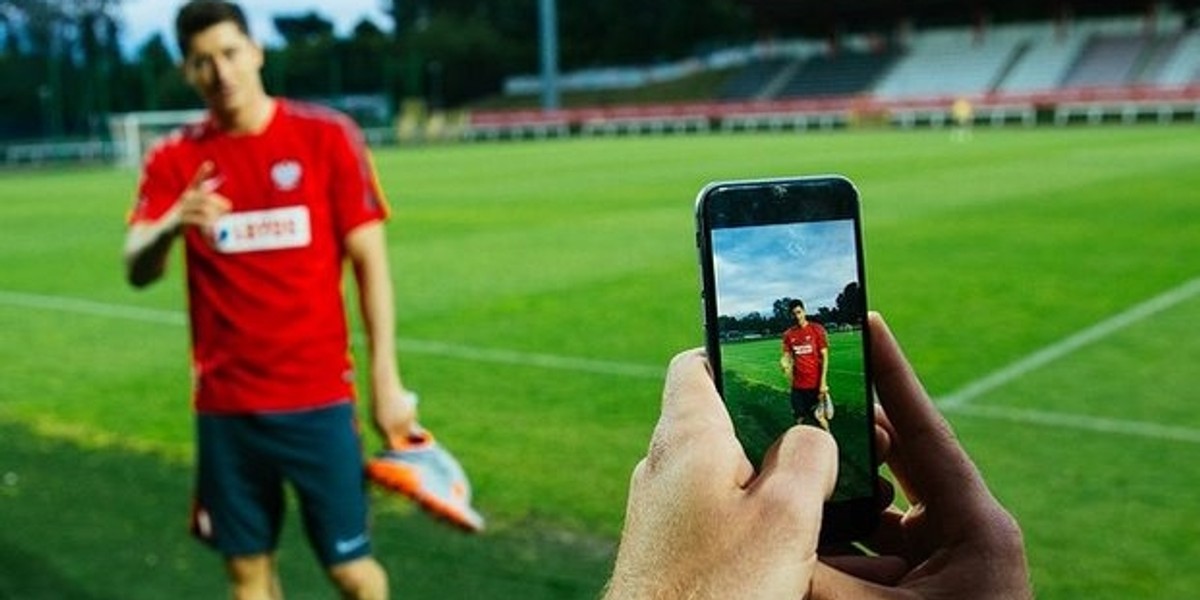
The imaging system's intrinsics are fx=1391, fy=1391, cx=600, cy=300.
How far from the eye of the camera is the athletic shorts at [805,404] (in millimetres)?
1520

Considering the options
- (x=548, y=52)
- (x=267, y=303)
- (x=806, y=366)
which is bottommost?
(x=267, y=303)

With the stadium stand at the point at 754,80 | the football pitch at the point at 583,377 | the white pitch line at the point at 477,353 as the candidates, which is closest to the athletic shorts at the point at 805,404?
the football pitch at the point at 583,377

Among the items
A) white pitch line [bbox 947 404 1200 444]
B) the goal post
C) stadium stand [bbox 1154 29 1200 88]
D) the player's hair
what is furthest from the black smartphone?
stadium stand [bbox 1154 29 1200 88]

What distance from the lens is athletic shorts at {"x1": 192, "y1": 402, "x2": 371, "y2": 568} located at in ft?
13.0

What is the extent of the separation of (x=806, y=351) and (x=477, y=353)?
7.68 metres

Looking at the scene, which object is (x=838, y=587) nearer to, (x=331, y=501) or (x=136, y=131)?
(x=331, y=501)

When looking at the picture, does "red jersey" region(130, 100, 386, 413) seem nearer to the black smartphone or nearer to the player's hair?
the player's hair

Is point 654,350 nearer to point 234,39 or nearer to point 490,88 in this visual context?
point 234,39

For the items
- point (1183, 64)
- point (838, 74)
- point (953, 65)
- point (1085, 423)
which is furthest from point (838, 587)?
point (838, 74)

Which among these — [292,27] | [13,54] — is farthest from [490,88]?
[13,54]

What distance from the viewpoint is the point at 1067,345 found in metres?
8.66

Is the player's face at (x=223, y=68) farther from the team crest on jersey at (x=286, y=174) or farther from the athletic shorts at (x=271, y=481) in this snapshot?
the athletic shorts at (x=271, y=481)

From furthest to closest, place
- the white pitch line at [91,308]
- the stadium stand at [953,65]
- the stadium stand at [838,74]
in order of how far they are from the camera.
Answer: the stadium stand at [838,74] → the stadium stand at [953,65] → the white pitch line at [91,308]

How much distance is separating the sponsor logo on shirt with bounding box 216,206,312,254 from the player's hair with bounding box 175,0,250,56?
0.52m
